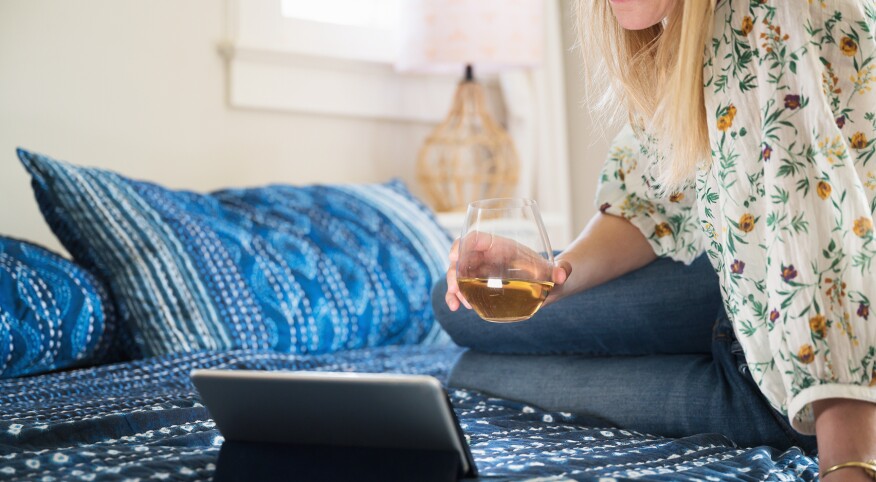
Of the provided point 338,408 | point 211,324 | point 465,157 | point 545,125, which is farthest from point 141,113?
point 338,408

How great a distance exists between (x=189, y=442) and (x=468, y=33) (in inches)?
68.1

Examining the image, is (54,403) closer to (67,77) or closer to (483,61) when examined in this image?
(67,77)

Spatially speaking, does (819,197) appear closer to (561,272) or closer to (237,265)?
(561,272)

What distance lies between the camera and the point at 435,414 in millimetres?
727

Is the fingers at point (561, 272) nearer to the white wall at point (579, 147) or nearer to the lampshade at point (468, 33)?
the lampshade at point (468, 33)

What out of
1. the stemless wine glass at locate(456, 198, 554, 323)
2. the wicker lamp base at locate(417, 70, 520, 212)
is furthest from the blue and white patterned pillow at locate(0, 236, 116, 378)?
the wicker lamp base at locate(417, 70, 520, 212)

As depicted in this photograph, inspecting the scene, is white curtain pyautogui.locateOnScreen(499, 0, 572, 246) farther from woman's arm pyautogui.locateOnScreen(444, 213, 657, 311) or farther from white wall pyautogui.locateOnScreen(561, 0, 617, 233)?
woman's arm pyautogui.locateOnScreen(444, 213, 657, 311)

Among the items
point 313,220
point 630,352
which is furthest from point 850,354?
point 313,220

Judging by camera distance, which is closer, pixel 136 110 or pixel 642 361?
pixel 642 361

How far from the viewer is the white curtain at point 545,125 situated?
9.86 feet

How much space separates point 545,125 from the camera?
10.2 ft

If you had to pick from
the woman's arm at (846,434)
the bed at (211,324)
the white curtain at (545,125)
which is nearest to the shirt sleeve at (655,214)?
the bed at (211,324)

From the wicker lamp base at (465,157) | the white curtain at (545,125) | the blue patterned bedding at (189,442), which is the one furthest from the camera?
the white curtain at (545,125)

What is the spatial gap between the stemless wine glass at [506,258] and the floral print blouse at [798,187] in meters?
0.17
